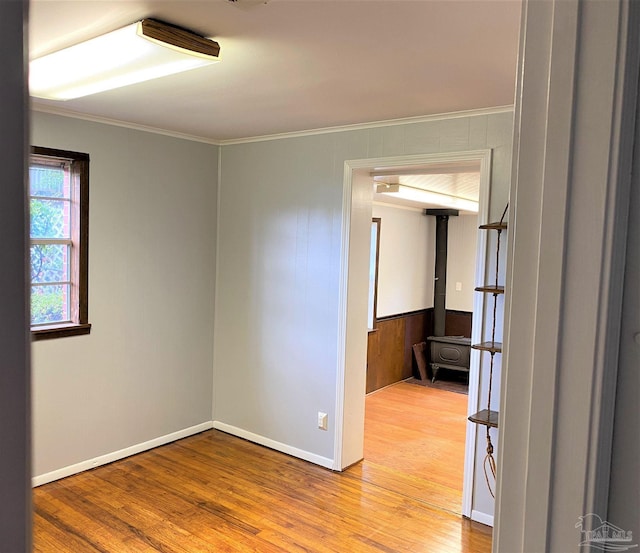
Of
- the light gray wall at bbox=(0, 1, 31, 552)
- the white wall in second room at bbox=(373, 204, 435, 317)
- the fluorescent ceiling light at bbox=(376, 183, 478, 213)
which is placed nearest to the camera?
the light gray wall at bbox=(0, 1, 31, 552)

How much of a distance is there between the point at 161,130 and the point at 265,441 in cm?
243

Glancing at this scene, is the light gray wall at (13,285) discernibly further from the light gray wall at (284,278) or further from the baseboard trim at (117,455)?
the baseboard trim at (117,455)

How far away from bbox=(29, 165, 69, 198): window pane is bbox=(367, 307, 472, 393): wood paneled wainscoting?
3620mm

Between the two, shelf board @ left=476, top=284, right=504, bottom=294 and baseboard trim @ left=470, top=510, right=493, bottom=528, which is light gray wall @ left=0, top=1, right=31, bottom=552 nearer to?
shelf board @ left=476, top=284, right=504, bottom=294

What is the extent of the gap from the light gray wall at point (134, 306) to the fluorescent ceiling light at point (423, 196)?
5.22 ft

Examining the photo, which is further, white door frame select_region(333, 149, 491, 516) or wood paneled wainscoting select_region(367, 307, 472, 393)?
wood paneled wainscoting select_region(367, 307, 472, 393)

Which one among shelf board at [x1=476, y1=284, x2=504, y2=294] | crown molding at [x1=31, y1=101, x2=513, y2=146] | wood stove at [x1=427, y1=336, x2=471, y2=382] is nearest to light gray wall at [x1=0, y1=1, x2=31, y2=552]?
shelf board at [x1=476, y1=284, x2=504, y2=294]

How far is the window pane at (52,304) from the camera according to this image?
140 inches

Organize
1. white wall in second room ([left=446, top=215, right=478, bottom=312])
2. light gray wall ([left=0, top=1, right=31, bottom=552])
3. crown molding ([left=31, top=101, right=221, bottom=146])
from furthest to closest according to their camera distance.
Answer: white wall in second room ([left=446, top=215, right=478, bottom=312]) → crown molding ([left=31, top=101, right=221, bottom=146]) → light gray wall ([left=0, top=1, right=31, bottom=552])

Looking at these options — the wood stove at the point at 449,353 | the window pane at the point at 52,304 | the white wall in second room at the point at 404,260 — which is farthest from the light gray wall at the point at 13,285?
the wood stove at the point at 449,353

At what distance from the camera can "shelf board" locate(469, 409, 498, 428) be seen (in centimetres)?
298

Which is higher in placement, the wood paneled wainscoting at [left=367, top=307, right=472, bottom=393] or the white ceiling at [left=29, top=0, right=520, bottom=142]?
the white ceiling at [left=29, top=0, right=520, bottom=142]

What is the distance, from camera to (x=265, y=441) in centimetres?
432

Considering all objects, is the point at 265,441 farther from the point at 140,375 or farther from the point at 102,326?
the point at 102,326
